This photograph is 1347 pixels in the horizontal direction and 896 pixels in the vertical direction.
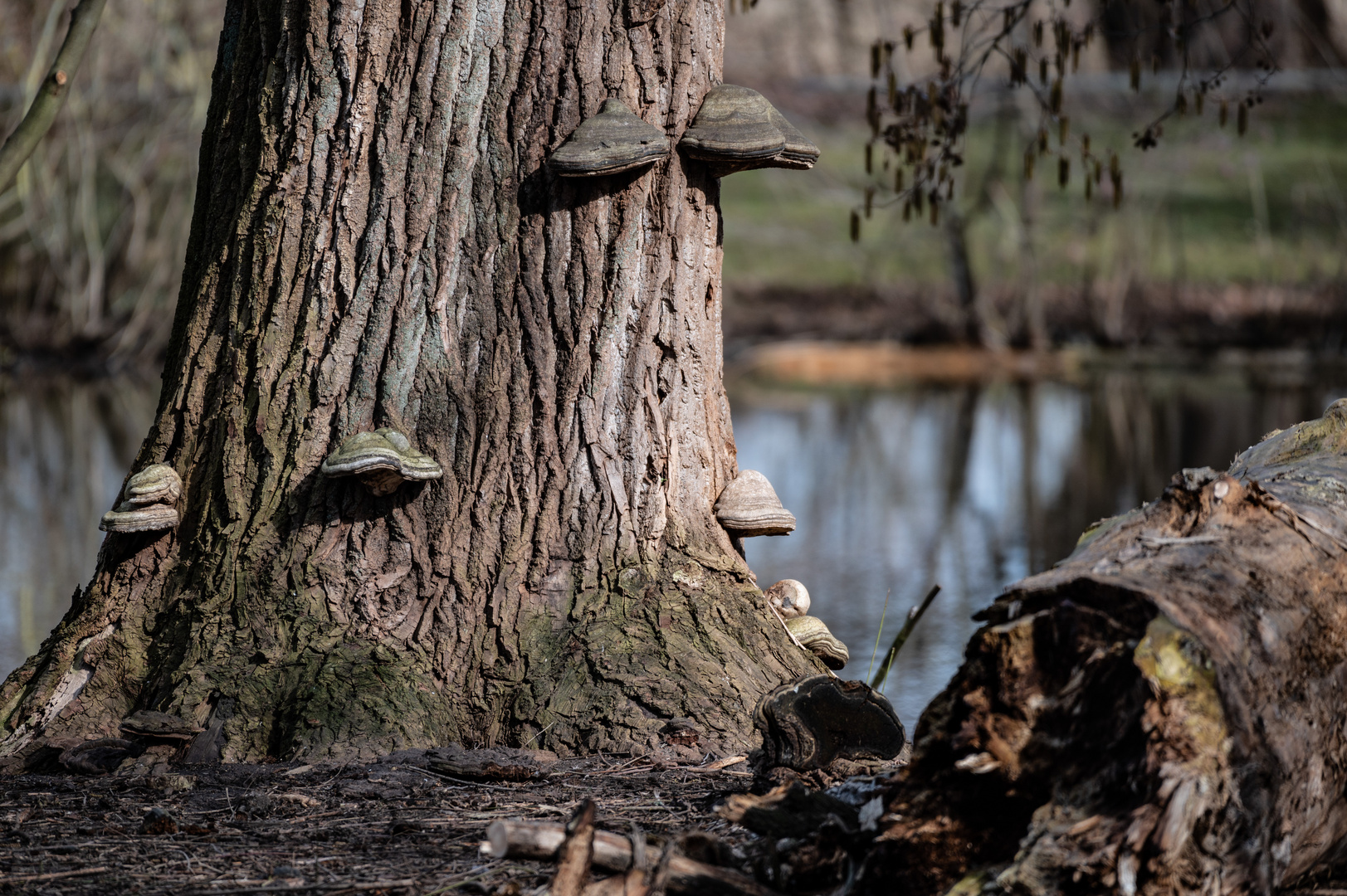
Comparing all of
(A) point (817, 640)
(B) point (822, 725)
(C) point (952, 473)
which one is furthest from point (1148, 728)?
(C) point (952, 473)

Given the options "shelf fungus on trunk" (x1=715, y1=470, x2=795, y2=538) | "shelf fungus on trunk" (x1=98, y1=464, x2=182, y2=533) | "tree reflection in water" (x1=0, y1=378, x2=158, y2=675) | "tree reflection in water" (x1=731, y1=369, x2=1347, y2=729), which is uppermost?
"shelf fungus on trunk" (x1=98, y1=464, x2=182, y2=533)

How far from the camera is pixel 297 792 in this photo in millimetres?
2830

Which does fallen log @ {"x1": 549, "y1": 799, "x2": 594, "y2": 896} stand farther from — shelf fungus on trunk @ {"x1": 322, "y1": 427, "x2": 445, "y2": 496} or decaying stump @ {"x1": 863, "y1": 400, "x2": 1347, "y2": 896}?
shelf fungus on trunk @ {"x1": 322, "y1": 427, "x2": 445, "y2": 496}

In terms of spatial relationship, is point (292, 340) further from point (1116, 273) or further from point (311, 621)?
point (1116, 273)

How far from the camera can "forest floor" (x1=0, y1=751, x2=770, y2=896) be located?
7.57ft

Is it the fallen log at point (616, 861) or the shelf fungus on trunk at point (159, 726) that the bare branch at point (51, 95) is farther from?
the fallen log at point (616, 861)

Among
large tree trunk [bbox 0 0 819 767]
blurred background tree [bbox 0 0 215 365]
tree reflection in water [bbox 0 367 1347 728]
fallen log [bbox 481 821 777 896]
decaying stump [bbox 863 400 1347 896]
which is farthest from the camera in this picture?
blurred background tree [bbox 0 0 215 365]

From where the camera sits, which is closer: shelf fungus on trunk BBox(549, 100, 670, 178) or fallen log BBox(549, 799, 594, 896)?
fallen log BBox(549, 799, 594, 896)

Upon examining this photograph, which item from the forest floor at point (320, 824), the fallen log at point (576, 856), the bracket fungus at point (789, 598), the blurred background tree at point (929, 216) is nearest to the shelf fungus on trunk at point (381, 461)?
the forest floor at point (320, 824)

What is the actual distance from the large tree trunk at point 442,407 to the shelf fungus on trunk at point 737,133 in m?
0.10

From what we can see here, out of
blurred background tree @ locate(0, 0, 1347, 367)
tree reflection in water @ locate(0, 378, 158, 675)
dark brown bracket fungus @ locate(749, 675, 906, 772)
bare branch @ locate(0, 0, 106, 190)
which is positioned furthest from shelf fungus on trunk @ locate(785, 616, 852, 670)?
blurred background tree @ locate(0, 0, 1347, 367)

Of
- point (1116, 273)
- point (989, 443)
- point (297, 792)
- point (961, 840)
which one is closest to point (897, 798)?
point (961, 840)

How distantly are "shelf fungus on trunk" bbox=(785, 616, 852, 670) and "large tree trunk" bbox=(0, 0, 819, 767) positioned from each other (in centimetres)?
39

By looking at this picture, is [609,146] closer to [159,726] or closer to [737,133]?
[737,133]
